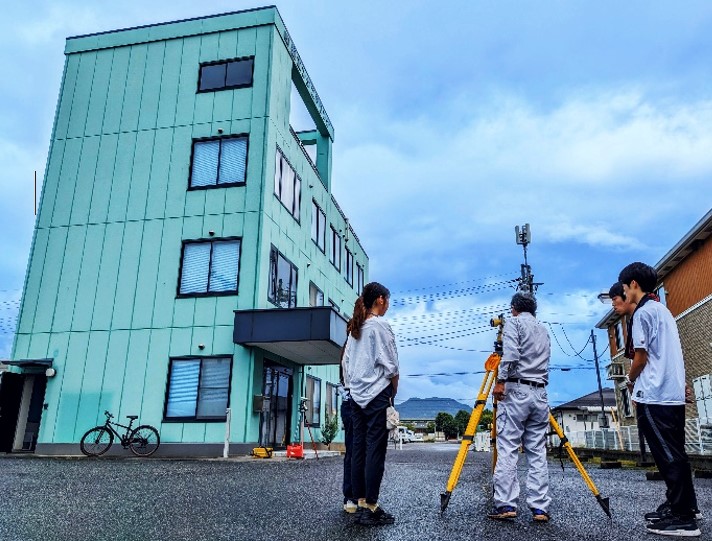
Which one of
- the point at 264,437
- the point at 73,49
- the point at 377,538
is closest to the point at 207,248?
the point at 264,437

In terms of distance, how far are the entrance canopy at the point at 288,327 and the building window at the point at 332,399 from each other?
721cm

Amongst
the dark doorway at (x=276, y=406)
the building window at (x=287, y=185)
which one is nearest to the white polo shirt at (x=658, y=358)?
the dark doorway at (x=276, y=406)

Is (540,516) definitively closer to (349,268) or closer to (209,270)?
(209,270)

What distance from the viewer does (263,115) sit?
1540cm

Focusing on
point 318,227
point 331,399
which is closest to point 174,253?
point 318,227

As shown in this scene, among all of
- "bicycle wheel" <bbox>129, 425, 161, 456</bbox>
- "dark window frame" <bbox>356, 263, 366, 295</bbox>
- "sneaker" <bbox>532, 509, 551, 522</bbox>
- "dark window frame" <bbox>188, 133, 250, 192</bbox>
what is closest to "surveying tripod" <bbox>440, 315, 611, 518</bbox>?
"sneaker" <bbox>532, 509, 551, 522</bbox>

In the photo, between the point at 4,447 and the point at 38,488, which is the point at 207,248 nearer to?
the point at 4,447

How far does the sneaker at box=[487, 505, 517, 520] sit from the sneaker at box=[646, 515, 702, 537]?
2.75 feet

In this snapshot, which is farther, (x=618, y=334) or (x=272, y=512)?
(x=618, y=334)

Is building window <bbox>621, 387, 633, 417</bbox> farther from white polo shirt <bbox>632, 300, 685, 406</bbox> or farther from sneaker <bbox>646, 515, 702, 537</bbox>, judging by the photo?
sneaker <bbox>646, 515, 702, 537</bbox>

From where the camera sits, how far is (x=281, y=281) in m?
15.9

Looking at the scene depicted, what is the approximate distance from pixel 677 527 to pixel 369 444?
6.19 feet

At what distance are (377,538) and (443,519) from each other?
82 cm

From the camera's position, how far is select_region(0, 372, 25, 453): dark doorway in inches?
571
